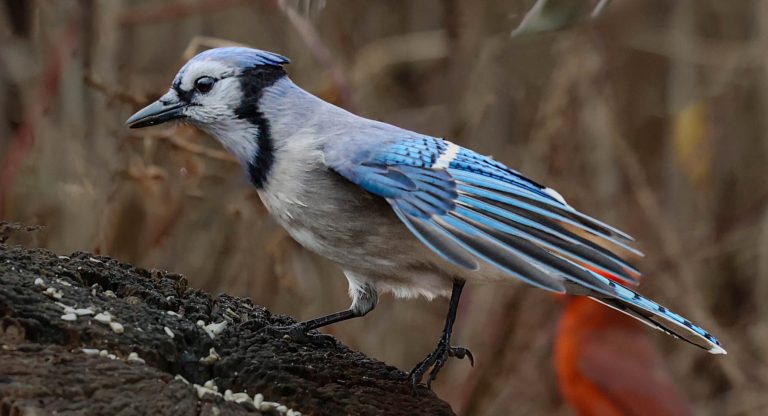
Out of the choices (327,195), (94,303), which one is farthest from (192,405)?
(327,195)

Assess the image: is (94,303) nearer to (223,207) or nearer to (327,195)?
(327,195)

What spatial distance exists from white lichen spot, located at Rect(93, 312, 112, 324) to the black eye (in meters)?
0.71

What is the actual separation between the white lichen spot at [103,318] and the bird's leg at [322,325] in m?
0.41

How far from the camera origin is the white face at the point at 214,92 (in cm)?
239

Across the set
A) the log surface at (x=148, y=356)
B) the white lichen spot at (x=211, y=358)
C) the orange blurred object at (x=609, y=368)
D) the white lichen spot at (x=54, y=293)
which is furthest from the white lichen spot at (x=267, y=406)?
the orange blurred object at (x=609, y=368)

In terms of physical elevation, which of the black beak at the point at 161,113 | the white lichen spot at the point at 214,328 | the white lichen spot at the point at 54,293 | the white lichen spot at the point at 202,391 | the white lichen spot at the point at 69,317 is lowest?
the white lichen spot at the point at 69,317

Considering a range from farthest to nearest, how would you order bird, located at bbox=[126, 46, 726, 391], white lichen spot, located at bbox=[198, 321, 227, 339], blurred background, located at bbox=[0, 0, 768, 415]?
blurred background, located at bbox=[0, 0, 768, 415] < bird, located at bbox=[126, 46, 726, 391] < white lichen spot, located at bbox=[198, 321, 227, 339]

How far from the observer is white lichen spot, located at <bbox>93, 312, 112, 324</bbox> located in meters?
1.82

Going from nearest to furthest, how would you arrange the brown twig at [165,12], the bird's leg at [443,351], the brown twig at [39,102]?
the bird's leg at [443,351], the brown twig at [39,102], the brown twig at [165,12]

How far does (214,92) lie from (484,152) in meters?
2.85

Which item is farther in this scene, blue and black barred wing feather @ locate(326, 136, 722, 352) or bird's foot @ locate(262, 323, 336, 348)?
bird's foot @ locate(262, 323, 336, 348)

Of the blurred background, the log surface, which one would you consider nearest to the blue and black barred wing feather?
the log surface

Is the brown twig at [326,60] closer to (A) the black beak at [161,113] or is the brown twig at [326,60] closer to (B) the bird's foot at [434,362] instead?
(A) the black beak at [161,113]

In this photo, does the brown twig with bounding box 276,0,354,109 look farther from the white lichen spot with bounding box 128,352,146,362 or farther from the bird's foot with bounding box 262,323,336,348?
the white lichen spot with bounding box 128,352,146,362
